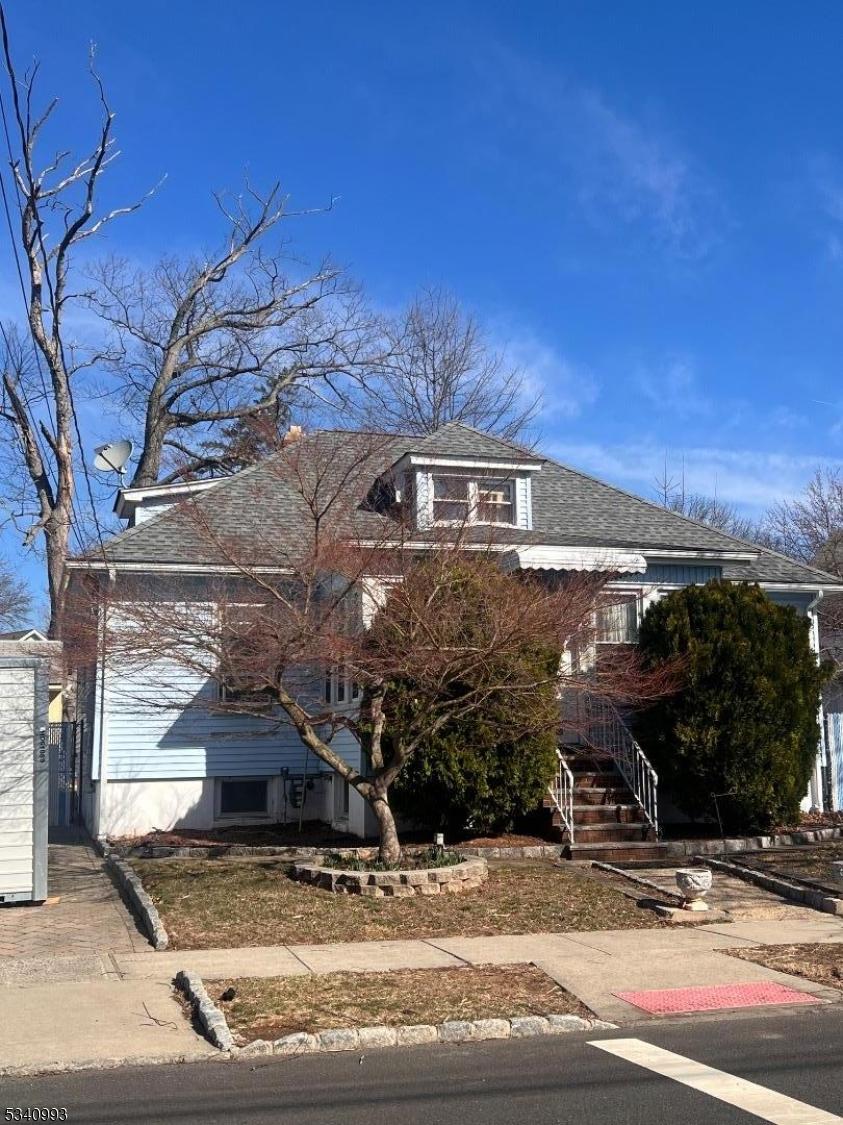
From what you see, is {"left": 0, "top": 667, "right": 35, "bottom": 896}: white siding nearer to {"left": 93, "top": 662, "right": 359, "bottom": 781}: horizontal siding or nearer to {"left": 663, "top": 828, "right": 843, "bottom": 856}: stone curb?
{"left": 93, "top": 662, "right": 359, "bottom": 781}: horizontal siding

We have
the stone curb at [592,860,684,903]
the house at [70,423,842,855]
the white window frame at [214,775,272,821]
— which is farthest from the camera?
the white window frame at [214,775,272,821]

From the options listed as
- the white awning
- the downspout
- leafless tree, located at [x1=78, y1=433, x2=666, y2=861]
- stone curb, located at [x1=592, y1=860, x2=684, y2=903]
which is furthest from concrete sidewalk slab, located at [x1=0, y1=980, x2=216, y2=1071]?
the downspout

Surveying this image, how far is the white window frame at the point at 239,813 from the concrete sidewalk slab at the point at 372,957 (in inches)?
315

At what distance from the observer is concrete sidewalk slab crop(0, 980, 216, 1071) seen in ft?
21.2

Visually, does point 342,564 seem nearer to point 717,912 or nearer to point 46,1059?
point 717,912

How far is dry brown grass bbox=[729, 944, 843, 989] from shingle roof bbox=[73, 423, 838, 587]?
6439 millimetres

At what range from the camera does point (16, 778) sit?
11.7 m

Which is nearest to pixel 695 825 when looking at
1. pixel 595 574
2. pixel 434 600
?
pixel 595 574

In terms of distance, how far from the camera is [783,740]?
1514 cm

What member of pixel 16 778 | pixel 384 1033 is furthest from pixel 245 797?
pixel 384 1033

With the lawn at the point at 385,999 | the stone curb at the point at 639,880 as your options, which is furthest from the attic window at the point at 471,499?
the lawn at the point at 385,999

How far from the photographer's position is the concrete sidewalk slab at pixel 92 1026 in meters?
6.47

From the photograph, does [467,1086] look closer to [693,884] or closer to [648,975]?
[648,975]

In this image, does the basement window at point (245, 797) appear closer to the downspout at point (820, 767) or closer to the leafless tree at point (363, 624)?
the leafless tree at point (363, 624)
